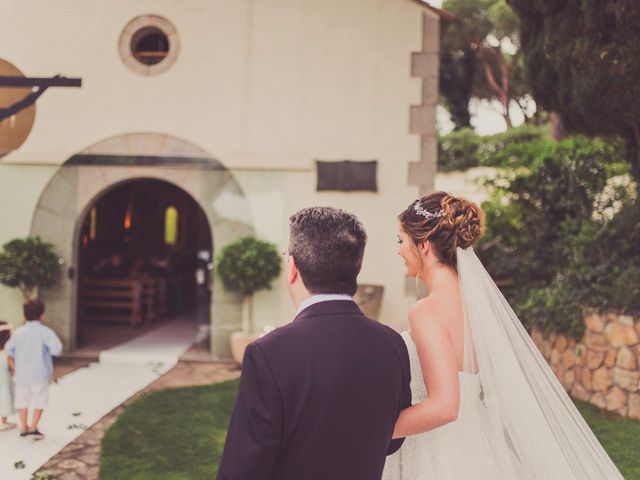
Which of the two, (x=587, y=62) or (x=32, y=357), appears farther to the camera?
(x=587, y=62)

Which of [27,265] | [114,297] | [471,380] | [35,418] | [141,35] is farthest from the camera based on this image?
[114,297]

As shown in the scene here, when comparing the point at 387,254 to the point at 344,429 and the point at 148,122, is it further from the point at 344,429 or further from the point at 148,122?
the point at 344,429

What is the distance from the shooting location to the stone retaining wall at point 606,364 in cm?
602

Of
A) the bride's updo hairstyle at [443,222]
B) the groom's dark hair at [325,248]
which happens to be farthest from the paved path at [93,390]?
the groom's dark hair at [325,248]

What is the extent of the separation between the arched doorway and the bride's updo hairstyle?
272 inches

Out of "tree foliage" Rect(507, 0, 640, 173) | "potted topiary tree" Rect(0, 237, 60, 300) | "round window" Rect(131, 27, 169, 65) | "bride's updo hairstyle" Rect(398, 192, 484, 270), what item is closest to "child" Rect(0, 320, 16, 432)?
"potted topiary tree" Rect(0, 237, 60, 300)

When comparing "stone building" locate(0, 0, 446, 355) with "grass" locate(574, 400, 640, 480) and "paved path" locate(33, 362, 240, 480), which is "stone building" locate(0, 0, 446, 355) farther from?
"grass" locate(574, 400, 640, 480)

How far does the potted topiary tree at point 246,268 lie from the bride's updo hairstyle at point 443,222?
5.64 m

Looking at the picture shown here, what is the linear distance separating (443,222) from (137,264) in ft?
34.6

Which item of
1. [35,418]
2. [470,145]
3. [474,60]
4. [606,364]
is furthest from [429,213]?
[474,60]

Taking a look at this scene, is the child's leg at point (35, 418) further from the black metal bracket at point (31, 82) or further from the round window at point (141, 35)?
the round window at point (141, 35)

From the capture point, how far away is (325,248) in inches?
68.1

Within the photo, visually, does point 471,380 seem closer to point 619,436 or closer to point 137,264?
point 619,436

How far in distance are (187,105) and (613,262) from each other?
537cm
